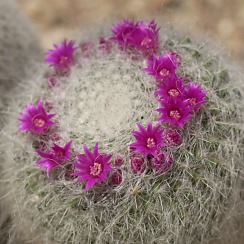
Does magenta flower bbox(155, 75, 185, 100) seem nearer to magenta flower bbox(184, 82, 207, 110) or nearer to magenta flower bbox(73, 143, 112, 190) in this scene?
magenta flower bbox(184, 82, 207, 110)

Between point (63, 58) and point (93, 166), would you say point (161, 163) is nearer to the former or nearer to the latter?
point (93, 166)

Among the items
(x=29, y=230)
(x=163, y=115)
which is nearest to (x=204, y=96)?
(x=163, y=115)

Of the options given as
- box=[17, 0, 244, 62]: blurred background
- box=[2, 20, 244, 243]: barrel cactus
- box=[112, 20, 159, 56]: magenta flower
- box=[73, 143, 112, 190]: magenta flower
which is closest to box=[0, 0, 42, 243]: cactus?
box=[2, 20, 244, 243]: barrel cactus

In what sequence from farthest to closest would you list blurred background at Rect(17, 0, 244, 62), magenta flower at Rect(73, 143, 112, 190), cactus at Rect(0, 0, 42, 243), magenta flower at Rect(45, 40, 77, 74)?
blurred background at Rect(17, 0, 244, 62), cactus at Rect(0, 0, 42, 243), magenta flower at Rect(45, 40, 77, 74), magenta flower at Rect(73, 143, 112, 190)

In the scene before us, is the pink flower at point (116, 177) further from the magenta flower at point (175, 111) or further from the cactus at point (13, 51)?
the cactus at point (13, 51)

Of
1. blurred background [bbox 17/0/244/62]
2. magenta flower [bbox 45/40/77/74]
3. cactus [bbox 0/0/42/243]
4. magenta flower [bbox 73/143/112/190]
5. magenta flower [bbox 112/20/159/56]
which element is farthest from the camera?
blurred background [bbox 17/0/244/62]

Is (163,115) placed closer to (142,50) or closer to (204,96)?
(204,96)
